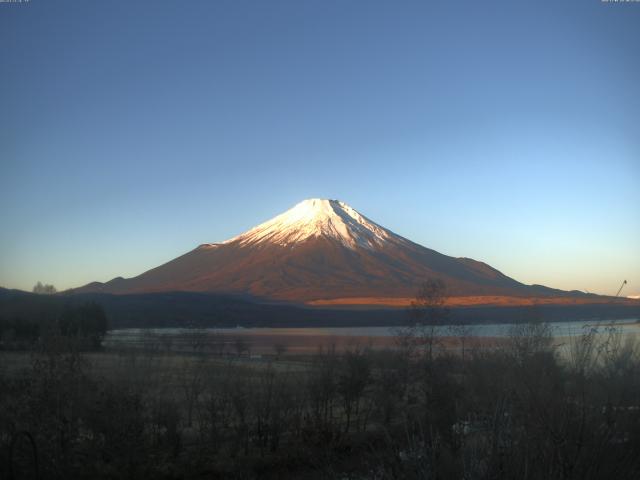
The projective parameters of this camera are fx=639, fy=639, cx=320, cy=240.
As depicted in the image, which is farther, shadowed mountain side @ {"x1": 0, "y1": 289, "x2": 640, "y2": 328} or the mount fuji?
the mount fuji

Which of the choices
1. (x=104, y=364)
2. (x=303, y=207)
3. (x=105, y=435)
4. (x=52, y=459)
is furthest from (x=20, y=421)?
(x=303, y=207)

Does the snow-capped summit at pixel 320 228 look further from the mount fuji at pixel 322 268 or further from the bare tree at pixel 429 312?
the bare tree at pixel 429 312

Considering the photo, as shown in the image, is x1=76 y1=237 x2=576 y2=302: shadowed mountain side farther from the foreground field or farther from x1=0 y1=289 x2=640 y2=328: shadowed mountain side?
the foreground field

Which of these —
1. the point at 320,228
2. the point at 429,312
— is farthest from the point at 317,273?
the point at 429,312

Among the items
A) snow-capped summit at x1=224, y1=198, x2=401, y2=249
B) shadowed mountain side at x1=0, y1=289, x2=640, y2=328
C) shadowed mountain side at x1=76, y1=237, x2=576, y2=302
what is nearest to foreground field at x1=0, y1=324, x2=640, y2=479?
shadowed mountain side at x1=0, y1=289, x2=640, y2=328

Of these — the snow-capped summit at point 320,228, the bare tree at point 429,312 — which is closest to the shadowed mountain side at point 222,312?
the bare tree at point 429,312

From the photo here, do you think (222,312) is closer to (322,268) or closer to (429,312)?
(429,312)

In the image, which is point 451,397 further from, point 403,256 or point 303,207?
point 303,207
